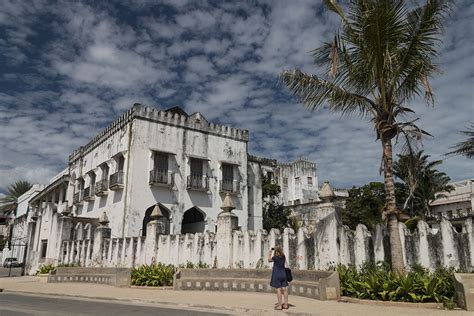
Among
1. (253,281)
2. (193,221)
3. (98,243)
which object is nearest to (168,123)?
(193,221)

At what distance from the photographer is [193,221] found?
2648 centimetres

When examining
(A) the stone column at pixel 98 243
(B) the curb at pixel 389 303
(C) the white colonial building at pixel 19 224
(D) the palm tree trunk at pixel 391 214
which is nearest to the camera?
(B) the curb at pixel 389 303

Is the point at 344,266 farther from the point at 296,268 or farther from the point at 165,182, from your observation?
the point at 165,182

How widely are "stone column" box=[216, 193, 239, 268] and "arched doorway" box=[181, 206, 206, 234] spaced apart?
1193 centimetres

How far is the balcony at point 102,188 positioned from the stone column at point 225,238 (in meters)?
13.4

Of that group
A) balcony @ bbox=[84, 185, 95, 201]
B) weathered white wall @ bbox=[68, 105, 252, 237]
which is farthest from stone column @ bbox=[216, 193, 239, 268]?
balcony @ bbox=[84, 185, 95, 201]

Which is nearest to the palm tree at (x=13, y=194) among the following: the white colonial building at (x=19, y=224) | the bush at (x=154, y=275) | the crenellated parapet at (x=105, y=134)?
the white colonial building at (x=19, y=224)

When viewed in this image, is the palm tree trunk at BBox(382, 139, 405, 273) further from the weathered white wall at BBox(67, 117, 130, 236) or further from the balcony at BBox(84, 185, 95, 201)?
the balcony at BBox(84, 185, 95, 201)

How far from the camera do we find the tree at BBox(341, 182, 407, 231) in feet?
107

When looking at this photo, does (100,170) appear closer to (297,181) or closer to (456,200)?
(297,181)

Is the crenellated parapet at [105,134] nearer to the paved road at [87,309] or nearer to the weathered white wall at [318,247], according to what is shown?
the weathered white wall at [318,247]

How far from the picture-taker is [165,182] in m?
23.8

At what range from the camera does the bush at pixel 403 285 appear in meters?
8.23

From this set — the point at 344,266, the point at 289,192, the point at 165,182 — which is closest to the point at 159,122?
the point at 165,182
